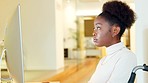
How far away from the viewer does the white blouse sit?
3.48 feet

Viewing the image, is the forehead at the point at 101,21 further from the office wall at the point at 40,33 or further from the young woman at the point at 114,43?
the office wall at the point at 40,33

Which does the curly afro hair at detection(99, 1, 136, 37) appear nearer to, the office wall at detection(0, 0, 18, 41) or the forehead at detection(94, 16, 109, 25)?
the forehead at detection(94, 16, 109, 25)

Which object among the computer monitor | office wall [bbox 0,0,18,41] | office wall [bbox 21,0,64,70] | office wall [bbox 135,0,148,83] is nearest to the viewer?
the computer monitor

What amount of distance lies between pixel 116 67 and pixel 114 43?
4.8 inches

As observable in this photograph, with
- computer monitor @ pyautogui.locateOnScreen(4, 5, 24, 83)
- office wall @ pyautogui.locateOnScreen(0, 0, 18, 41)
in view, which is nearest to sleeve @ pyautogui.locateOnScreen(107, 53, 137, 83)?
computer monitor @ pyautogui.locateOnScreen(4, 5, 24, 83)

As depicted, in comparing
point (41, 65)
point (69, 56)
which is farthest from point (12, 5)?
point (69, 56)

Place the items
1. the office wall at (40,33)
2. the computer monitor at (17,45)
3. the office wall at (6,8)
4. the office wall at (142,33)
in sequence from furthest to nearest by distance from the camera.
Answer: the office wall at (40,33), the office wall at (6,8), the office wall at (142,33), the computer monitor at (17,45)

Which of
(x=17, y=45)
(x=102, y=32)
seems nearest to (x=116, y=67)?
(x=102, y=32)

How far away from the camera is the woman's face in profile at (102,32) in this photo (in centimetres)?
112

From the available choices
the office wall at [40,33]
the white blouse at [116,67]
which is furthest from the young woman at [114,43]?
the office wall at [40,33]

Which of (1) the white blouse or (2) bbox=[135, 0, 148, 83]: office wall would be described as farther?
(2) bbox=[135, 0, 148, 83]: office wall

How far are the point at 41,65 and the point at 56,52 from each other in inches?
18.7

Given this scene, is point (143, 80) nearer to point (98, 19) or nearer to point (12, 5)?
point (98, 19)

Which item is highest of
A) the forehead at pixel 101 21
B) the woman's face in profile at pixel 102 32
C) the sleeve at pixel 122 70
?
the forehead at pixel 101 21
